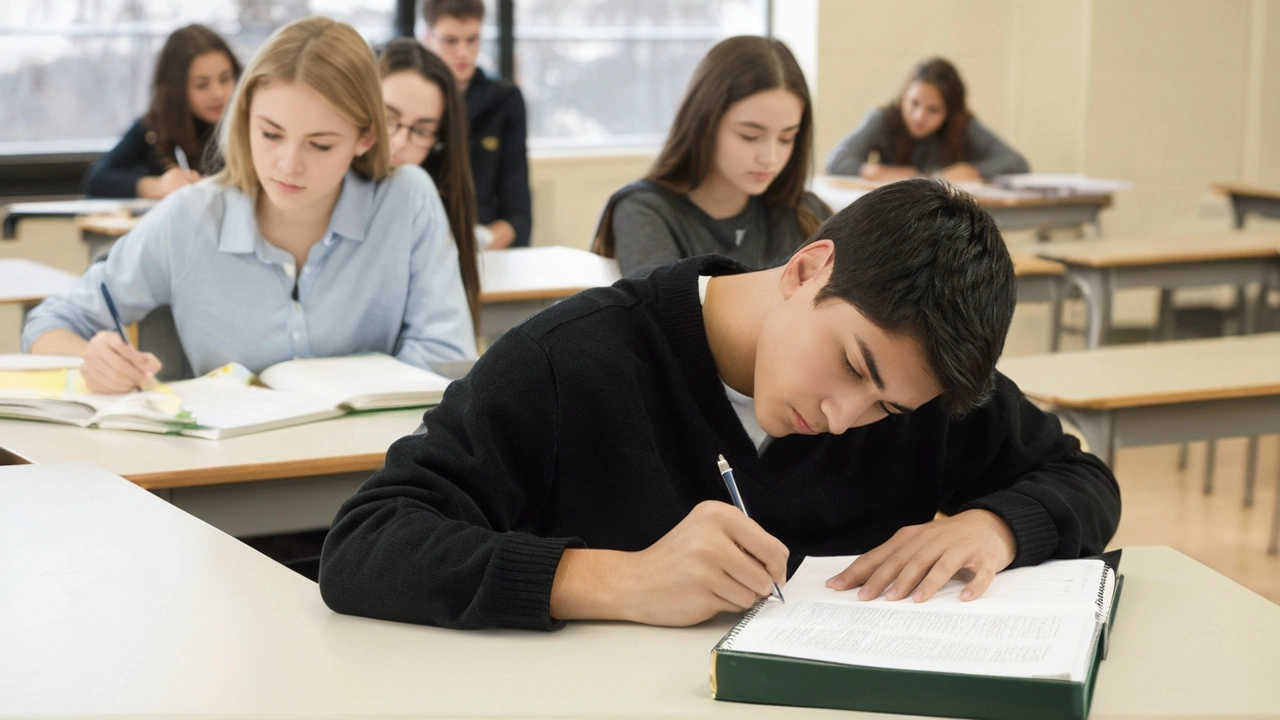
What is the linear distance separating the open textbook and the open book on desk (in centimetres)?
98

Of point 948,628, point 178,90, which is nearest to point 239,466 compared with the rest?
point 948,628

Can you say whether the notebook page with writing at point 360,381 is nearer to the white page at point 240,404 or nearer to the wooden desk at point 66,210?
the white page at point 240,404

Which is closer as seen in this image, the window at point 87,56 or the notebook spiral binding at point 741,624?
the notebook spiral binding at point 741,624

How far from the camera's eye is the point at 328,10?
5859 mm

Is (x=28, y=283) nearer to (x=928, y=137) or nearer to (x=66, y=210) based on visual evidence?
(x=66, y=210)

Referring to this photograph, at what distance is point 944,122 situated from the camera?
5.61 meters

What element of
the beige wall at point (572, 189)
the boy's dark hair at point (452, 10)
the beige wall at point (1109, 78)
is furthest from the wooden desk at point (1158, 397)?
the beige wall at point (1109, 78)

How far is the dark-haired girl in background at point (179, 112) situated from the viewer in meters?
4.34

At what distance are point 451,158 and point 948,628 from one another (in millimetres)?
2070

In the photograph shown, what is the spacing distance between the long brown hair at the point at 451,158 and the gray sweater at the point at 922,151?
2546 millimetres

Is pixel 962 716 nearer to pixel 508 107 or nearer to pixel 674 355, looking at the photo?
pixel 674 355

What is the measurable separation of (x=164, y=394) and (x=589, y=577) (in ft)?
3.38

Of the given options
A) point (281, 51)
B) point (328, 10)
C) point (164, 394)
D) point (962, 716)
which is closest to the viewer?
point (962, 716)

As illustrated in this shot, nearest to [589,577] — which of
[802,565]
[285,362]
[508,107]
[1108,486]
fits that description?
[802,565]
